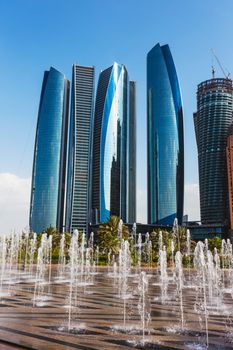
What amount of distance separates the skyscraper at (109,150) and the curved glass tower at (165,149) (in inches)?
632

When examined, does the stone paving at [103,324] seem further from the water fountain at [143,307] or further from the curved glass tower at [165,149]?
the curved glass tower at [165,149]

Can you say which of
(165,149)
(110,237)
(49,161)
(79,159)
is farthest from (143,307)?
(49,161)

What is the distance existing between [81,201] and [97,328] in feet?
478

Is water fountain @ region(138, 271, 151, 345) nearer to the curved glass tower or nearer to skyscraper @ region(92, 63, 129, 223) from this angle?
the curved glass tower

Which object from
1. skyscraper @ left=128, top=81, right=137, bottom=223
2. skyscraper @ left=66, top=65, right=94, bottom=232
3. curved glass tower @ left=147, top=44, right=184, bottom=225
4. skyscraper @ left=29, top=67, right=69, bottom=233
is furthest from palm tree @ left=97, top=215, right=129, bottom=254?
skyscraper @ left=128, top=81, right=137, bottom=223

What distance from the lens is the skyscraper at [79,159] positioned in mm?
155000

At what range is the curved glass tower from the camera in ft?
479

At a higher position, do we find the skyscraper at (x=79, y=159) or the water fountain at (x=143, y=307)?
the skyscraper at (x=79, y=159)

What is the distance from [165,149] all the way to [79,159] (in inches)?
1668

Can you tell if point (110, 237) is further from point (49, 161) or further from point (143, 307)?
point (49, 161)

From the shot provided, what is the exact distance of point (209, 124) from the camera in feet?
464

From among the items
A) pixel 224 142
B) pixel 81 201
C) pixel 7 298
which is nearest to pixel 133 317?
pixel 7 298

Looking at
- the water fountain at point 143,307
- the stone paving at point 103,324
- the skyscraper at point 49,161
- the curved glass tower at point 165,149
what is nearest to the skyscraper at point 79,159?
the skyscraper at point 49,161

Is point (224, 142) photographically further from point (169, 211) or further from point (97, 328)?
point (97, 328)
